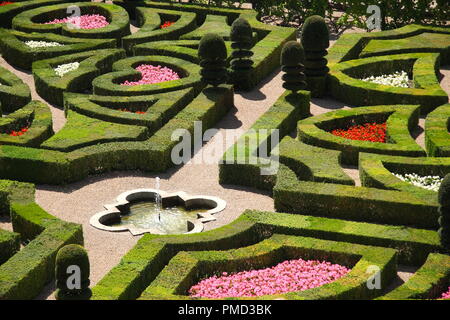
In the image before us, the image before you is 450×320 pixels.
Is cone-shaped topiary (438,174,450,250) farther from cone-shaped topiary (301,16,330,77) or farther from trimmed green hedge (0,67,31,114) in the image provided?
trimmed green hedge (0,67,31,114)

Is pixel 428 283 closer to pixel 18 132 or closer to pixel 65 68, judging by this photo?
pixel 18 132

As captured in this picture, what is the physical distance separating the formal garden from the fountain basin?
7 cm

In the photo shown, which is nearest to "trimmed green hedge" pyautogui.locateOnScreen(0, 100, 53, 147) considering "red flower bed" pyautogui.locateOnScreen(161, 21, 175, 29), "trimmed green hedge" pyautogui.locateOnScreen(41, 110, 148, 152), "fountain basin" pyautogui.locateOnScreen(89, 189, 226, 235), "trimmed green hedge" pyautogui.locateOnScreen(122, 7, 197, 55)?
"trimmed green hedge" pyautogui.locateOnScreen(41, 110, 148, 152)

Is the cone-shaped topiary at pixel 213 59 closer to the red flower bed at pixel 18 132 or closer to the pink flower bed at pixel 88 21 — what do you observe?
the red flower bed at pixel 18 132

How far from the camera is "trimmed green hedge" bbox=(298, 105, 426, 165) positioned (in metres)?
30.5

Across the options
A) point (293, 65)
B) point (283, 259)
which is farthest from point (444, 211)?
point (293, 65)

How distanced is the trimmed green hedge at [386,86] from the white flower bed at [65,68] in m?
10.5

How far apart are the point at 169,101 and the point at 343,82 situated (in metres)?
6.88

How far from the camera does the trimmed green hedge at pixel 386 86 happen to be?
3525 centimetres

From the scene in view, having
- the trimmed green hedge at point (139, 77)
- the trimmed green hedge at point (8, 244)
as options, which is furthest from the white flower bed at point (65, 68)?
the trimmed green hedge at point (8, 244)

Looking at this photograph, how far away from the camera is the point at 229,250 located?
25125mm

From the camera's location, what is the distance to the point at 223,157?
30.1 meters
